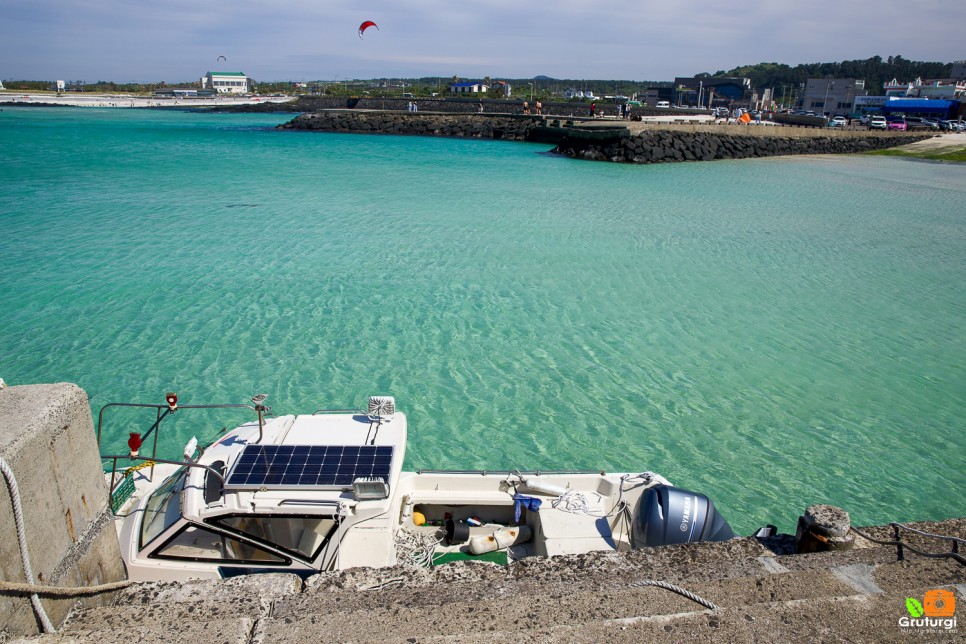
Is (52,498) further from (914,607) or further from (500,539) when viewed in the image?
(914,607)

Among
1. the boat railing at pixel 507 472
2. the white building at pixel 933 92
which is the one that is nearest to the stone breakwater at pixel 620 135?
the boat railing at pixel 507 472

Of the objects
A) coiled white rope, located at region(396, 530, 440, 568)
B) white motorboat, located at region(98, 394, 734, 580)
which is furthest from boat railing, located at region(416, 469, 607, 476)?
coiled white rope, located at region(396, 530, 440, 568)

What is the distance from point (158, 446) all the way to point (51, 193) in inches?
892

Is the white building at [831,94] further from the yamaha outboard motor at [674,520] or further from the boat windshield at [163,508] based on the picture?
the boat windshield at [163,508]

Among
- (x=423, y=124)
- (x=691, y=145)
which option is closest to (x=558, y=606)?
(x=691, y=145)

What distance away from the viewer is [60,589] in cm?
256

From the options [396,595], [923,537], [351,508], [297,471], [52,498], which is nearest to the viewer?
[52,498]

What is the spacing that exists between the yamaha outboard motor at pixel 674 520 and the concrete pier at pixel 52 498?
3.59m

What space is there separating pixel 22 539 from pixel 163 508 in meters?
2.47

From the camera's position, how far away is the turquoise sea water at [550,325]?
26.3 ft

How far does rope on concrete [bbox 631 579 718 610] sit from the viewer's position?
2.99 metres

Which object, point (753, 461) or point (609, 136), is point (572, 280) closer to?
point (753, 461)

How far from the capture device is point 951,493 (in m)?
7.29

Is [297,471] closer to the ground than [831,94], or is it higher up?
closer to the ground
